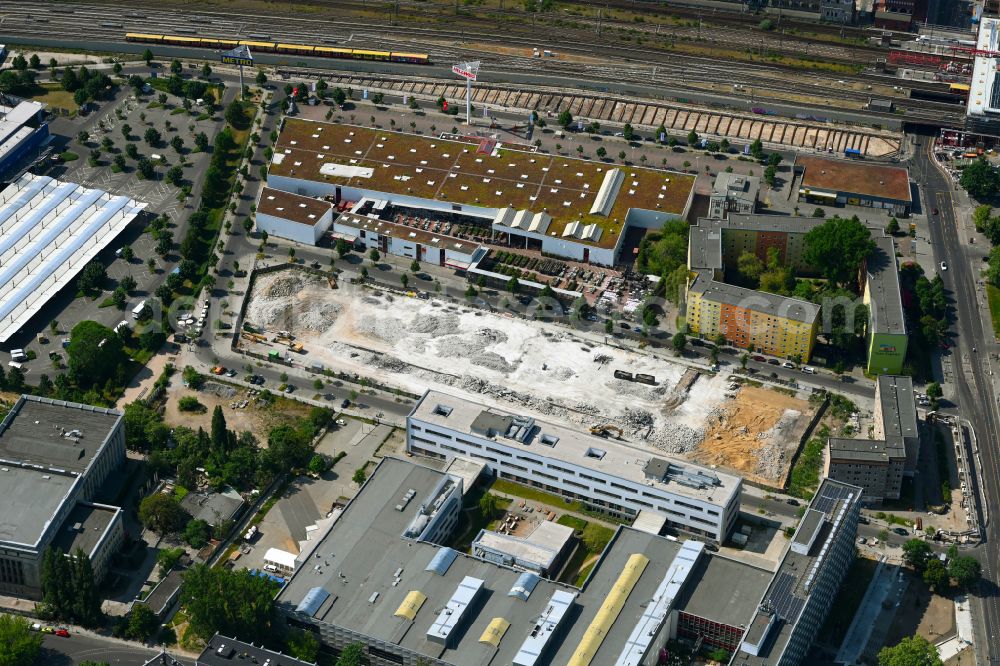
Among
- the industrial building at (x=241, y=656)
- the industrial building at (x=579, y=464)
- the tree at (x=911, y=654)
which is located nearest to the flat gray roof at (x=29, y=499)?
the industrial building at (x=241, y=656)

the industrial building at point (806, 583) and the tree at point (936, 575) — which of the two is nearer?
the industrial building at point (806, 583)

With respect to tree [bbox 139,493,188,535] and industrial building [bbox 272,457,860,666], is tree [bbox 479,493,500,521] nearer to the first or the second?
industrial building [bbox 272,457,860,666]

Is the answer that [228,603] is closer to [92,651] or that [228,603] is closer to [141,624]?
[141,624]

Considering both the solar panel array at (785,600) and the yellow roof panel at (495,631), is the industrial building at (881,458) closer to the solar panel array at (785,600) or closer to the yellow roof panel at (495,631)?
the solar panel array at (785,600)

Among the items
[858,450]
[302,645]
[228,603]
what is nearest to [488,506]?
[302,645]

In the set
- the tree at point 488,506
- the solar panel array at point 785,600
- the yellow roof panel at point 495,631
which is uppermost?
the tree at point 488,506
